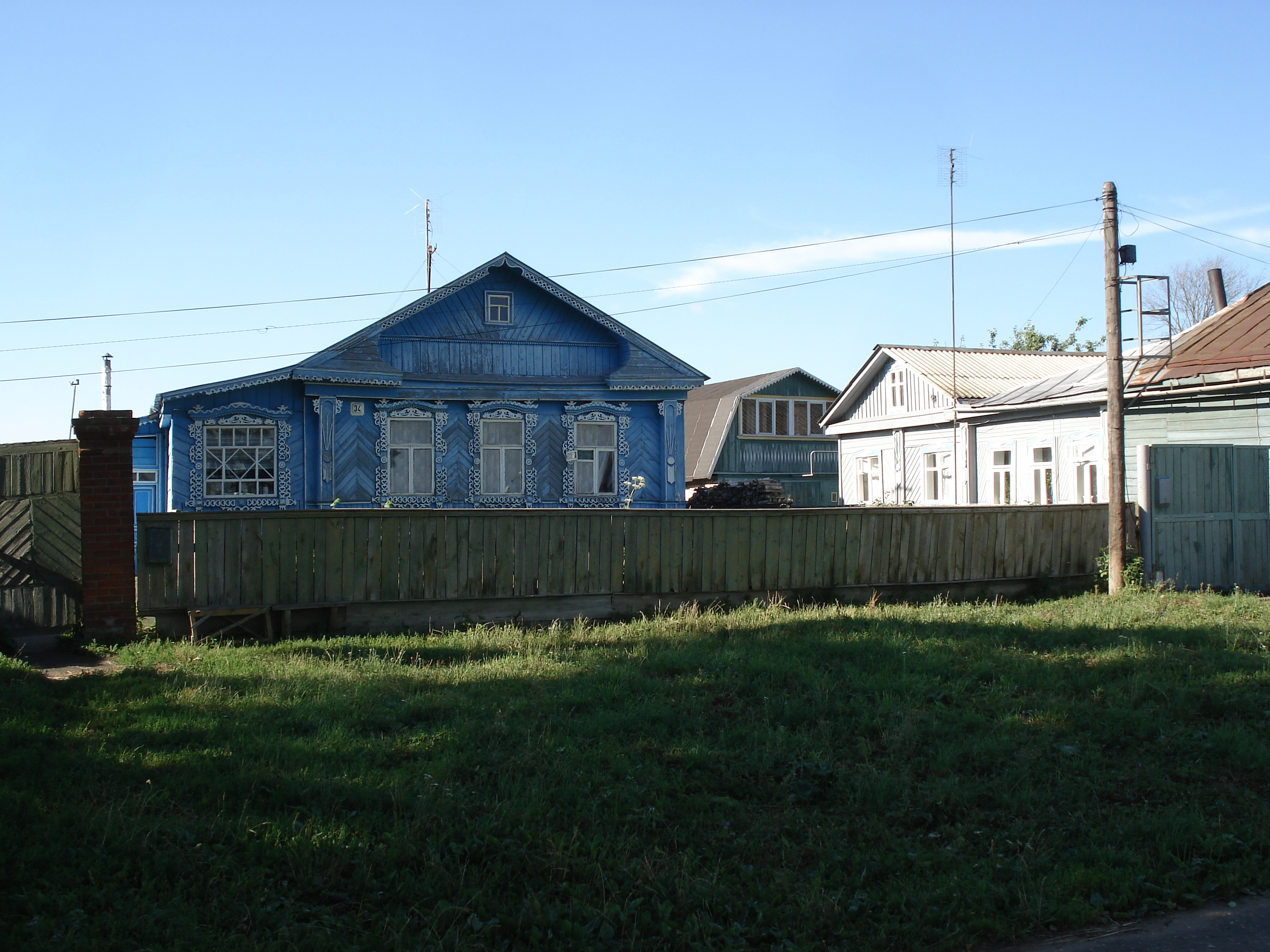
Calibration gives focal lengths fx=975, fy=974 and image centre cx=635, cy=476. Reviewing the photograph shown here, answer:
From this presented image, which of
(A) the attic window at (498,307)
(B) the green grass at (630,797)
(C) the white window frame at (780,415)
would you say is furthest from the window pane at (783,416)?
(B) the green grass at (630,797)

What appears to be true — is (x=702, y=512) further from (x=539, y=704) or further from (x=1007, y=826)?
(x=1007, y=826)

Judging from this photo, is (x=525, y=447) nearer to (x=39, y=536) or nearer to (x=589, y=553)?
(x=589, y=553)

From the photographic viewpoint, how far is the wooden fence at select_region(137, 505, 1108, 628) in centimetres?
1009

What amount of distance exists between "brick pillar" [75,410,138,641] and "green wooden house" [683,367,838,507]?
81.5ft

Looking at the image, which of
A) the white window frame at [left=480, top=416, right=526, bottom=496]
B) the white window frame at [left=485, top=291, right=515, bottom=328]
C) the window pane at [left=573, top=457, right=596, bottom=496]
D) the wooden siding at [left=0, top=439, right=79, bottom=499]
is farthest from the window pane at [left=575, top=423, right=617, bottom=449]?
the wooden siding at [left=0, top=439, right=79, bottom=499]

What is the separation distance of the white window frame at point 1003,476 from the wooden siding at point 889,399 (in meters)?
2.03

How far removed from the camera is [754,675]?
7.94 m

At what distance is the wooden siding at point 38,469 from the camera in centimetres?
973

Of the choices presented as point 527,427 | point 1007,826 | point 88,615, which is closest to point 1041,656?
point 1007,826

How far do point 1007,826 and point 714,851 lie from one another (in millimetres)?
1621

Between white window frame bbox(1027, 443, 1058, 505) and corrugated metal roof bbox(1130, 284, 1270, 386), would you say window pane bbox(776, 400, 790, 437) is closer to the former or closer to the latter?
white window frame bbox(1027, 443, 1058, 505)

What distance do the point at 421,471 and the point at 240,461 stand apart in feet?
11.6

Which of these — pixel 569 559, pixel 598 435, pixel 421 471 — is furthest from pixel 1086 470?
pixel 421 471

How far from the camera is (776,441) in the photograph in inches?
1363
